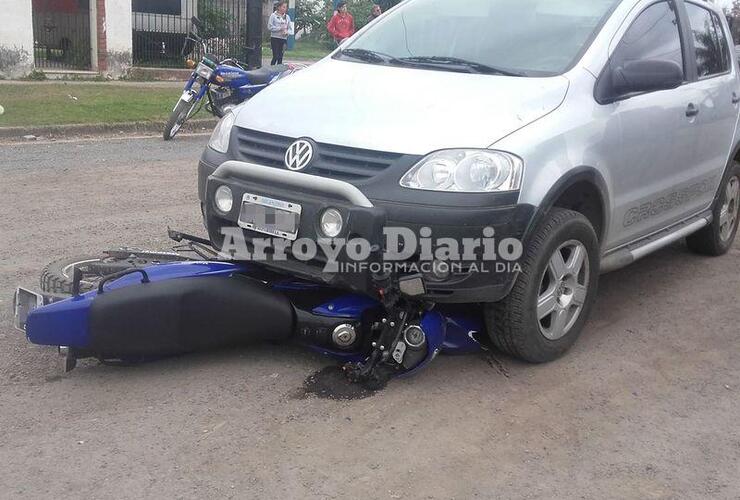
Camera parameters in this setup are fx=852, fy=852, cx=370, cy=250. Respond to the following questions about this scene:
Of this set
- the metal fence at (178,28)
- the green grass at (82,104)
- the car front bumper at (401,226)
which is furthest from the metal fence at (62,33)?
the car front bumper at (401,226)

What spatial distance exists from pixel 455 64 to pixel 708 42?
7.37 feet

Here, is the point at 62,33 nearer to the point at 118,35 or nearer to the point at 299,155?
the point at 118,35

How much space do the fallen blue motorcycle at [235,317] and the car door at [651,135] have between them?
118 cm

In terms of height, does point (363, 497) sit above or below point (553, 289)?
below

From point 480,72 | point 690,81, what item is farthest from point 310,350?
point 690,81

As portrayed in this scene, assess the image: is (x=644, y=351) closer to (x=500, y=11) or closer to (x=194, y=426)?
(x=500, y=11)

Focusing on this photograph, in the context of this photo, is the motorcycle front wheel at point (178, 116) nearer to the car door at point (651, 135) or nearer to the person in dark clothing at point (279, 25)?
the car door at point (651, 135)

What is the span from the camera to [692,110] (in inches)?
199

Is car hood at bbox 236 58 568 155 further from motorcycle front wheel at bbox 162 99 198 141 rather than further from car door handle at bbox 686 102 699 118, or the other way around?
motorcycle front wheel at bbox 162 99 198 141

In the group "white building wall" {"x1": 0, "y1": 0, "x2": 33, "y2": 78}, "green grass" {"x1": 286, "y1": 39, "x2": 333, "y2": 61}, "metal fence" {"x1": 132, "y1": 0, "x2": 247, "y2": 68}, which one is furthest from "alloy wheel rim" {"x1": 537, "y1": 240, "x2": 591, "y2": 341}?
"green grass" {"x1": 286, "y1": 39, "x2": 333, "y2": 61}

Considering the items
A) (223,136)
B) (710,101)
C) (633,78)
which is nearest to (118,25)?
(223,136)

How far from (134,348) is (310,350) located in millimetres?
882

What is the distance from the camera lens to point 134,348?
3.75m

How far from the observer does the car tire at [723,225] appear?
19.5 feet
